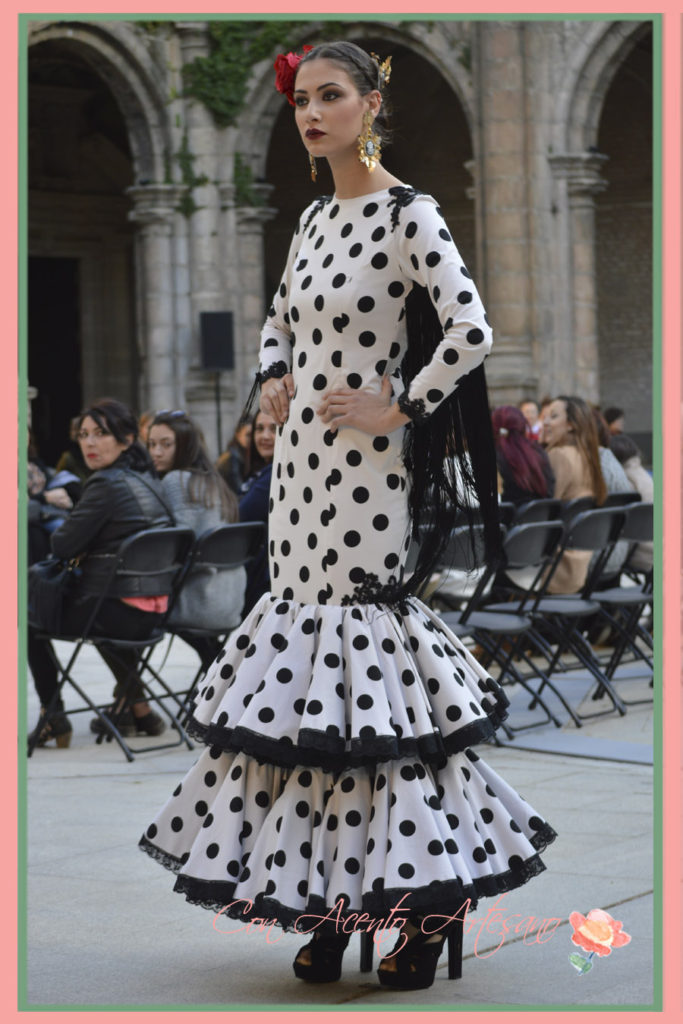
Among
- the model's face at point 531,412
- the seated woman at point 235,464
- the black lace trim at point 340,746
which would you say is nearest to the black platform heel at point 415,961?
the black lace trim at point 340,746

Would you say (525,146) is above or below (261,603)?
above

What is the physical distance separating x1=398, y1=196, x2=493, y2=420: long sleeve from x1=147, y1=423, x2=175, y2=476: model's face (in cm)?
414

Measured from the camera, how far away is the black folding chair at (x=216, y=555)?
676cm

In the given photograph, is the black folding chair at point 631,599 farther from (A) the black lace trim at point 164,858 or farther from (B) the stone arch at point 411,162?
(B) the stone arch at point 411,162

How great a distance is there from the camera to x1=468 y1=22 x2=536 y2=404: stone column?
59.9 feet

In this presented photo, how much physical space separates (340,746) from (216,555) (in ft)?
12.1

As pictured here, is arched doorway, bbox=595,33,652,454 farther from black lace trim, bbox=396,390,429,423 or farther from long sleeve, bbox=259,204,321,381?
black lace trim, bbox=396,390,429,423

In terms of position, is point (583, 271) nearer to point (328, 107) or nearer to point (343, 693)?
point (328, 107)

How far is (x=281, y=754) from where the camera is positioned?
3225mm

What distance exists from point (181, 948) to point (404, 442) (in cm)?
133

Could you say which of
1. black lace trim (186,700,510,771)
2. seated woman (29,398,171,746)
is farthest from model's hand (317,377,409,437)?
seated woman (29,398,171,746)

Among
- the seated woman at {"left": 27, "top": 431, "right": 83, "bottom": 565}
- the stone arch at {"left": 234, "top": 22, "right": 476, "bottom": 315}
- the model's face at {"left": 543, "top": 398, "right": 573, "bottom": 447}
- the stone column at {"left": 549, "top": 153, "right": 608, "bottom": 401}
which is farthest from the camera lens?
the stone arch at {"left": 234, "top": 22, "right": 476, "bottom": 315}

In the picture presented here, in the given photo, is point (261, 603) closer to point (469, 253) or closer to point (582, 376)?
point (582, 376)
